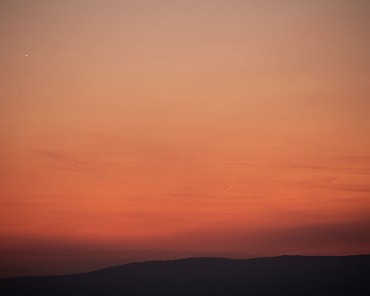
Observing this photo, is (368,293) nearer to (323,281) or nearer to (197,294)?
(323,281)

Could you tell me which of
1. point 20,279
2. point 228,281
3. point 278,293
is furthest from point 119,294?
point 20,279

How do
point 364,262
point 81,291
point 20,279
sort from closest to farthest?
point 20,279, point 364,262, point 81,291

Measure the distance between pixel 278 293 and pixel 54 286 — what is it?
36.5ft

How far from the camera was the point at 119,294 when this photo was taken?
126 feet

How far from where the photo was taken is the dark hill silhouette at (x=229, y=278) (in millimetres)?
36000

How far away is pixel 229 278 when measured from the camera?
38.1 meters

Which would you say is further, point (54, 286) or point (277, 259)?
point (277, 259)

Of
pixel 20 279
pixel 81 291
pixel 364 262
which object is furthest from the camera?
pixel 81 291

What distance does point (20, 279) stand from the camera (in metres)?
28.4

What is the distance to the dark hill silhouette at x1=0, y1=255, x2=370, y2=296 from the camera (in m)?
36.0

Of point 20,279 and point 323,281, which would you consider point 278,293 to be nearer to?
point 323,281

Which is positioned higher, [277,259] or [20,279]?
[277,259]

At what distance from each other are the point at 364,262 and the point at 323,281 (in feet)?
13.1

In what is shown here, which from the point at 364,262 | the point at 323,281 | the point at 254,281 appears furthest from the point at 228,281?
the point at 364,262
